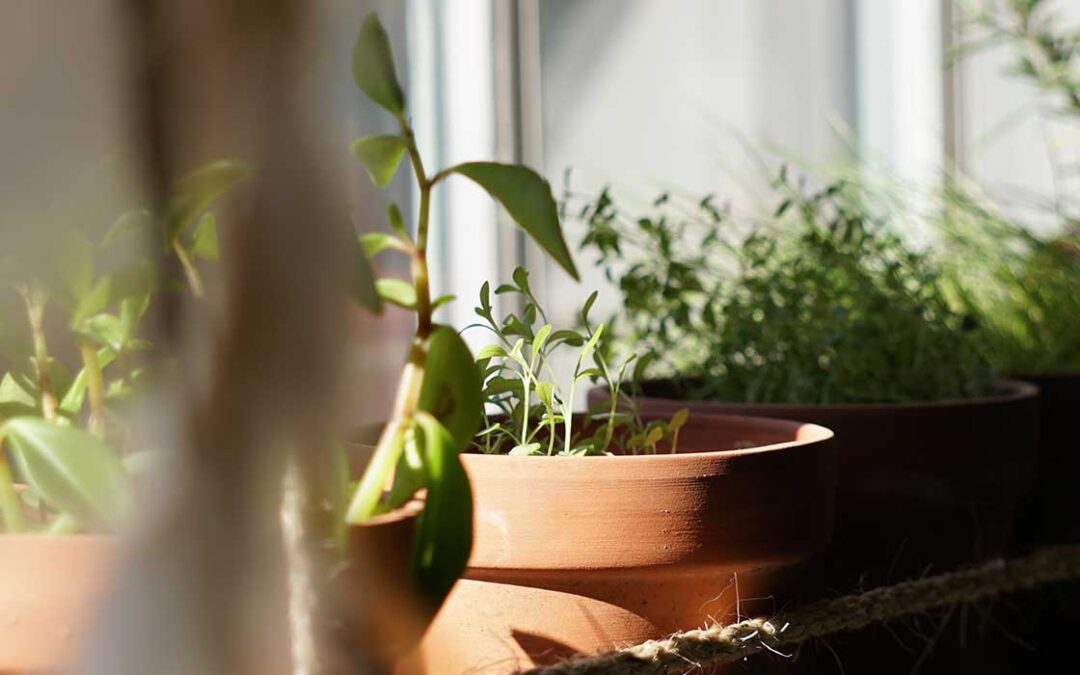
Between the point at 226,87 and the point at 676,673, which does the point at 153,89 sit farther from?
the point at 676,673

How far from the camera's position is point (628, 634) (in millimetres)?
457

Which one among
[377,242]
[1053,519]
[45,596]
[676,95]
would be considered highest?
[676,95]

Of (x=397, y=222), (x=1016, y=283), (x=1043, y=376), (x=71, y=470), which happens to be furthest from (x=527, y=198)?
(x=1016, y=283)

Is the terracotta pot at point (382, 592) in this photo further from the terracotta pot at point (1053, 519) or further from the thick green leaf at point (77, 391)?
the terracotta pot at point (1053, 519)

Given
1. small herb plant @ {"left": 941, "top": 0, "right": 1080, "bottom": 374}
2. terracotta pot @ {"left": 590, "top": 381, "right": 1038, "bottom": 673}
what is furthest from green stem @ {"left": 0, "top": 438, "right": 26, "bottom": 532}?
small herb plant @ {"left": 941, "top": 0, "right": 1080, "bottom": 374}

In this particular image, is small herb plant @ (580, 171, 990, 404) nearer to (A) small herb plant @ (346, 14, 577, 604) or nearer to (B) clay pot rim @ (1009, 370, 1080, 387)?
(B) clay pot rim @ (1009, 370, 1080, 387)

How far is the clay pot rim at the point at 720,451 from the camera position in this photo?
1.45 feet

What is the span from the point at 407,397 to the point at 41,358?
0.13 meters

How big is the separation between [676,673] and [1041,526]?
0.46 metres

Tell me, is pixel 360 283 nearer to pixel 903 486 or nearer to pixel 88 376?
pixel 88 376

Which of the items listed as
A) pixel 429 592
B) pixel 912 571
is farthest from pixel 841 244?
pixel 429 592

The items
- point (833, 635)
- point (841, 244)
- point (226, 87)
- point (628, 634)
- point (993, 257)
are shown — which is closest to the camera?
point (226, 87)

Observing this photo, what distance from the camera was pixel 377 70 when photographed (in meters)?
0.36

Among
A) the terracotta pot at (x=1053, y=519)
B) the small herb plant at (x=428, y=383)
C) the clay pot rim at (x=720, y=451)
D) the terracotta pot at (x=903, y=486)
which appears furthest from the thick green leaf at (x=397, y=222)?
the terracotta pot at (x=1053, y=519)
